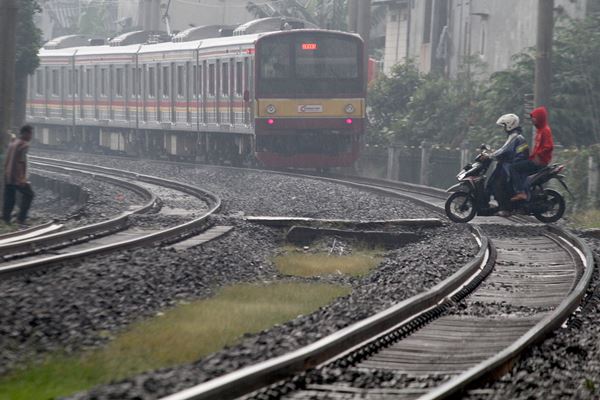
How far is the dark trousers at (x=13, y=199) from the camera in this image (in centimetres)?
1706

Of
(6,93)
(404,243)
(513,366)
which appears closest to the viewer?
(513,366)

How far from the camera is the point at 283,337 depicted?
8.09 meters

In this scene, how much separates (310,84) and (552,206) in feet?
37.9

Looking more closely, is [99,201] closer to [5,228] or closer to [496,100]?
[5,228]

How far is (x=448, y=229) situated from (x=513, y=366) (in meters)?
9.08

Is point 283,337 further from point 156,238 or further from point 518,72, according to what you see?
point 518,72

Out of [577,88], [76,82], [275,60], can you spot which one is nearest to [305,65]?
[275,60]

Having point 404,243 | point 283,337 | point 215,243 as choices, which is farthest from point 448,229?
point 283,337

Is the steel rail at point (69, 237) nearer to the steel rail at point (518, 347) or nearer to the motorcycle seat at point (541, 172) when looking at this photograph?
the motorcycle seat at point (541, 172)

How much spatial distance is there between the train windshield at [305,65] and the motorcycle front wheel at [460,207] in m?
10.9

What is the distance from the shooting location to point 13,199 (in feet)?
56.8

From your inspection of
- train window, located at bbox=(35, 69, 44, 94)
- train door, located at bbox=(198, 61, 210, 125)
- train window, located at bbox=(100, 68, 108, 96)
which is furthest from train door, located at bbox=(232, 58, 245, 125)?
train window, located at bbox=(35, 69, 44, 94)

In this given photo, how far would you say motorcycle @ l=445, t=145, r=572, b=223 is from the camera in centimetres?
1666

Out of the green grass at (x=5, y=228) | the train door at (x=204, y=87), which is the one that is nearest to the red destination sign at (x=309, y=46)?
the train door at (x=204, y=87)
